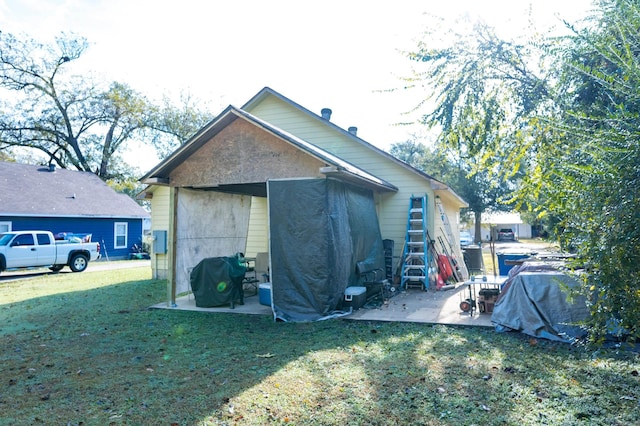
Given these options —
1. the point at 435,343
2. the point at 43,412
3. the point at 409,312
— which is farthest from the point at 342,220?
the point at 43,412

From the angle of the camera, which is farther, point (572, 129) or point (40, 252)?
point (40, 252)

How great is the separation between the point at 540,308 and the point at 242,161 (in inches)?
227

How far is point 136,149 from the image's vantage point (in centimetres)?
3497

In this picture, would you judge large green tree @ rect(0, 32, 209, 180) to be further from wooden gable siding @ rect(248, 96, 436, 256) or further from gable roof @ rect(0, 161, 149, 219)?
wooden gable siding @ rect(248, 96, 436, 256)

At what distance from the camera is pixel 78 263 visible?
645 inches

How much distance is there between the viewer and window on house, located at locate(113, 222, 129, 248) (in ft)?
77.6

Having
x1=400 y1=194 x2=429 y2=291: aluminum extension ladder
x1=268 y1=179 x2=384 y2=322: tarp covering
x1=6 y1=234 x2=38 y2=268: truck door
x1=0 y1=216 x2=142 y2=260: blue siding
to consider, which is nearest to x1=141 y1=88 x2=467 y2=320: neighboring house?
x1=268 y1=179 x2=384 y2=322: tarp covering

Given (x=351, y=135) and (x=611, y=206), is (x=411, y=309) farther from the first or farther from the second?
(x=351, y=135)

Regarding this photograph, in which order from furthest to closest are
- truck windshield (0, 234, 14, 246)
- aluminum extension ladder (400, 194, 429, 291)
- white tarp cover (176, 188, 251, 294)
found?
truck windshield (0, 234, 14, 246) → aluminum extension ladder (400, 194, 429, 291) → white tarp cover (176, 188, 251, 294)

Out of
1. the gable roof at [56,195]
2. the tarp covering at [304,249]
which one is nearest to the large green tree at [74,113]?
the gable roof at [56,195]

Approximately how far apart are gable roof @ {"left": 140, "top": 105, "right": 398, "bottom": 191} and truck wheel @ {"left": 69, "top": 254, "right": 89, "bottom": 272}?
10040 mm

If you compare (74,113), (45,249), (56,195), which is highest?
(74,113)

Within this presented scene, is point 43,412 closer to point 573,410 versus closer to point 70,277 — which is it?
point 573,410

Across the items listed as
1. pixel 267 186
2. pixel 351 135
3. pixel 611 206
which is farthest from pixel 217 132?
pixel 611 206
